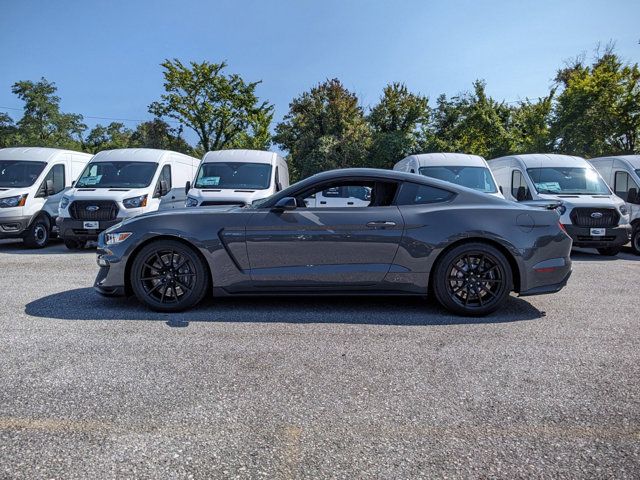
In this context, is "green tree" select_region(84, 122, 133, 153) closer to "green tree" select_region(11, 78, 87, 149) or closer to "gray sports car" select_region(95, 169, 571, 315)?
"green tree" select_region(11, 78, 87, 149)

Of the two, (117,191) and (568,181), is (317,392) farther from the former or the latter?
(568,181)

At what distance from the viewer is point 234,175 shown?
1121 cm

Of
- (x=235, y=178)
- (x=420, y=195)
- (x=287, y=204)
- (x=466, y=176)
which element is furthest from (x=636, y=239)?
(x=287, y=204)

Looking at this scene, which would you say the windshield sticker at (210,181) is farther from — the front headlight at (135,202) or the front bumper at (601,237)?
the front bumper at (601,237)

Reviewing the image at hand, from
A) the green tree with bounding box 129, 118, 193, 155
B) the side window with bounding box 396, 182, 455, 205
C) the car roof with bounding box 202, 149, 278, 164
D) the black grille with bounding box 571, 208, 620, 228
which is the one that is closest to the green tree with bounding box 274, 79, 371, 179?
the green tree with bounding box 129, 118, 193, 155

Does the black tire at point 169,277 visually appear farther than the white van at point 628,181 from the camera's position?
No

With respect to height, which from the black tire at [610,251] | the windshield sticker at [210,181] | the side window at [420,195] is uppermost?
the windshield sticker at [210,181]

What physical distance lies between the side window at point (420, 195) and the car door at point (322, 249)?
312 millimetres

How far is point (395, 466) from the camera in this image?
2.28 m

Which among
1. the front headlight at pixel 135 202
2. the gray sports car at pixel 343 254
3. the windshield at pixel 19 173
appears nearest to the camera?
the gray sports car at pixel 343 254

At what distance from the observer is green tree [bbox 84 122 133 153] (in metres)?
60.5

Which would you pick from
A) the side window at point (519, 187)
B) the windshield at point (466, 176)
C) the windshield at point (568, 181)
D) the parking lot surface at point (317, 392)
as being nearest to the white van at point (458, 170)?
the windshield at point (466, 176)

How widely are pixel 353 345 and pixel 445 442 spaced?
1552 mm

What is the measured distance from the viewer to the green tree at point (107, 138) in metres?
60.5
